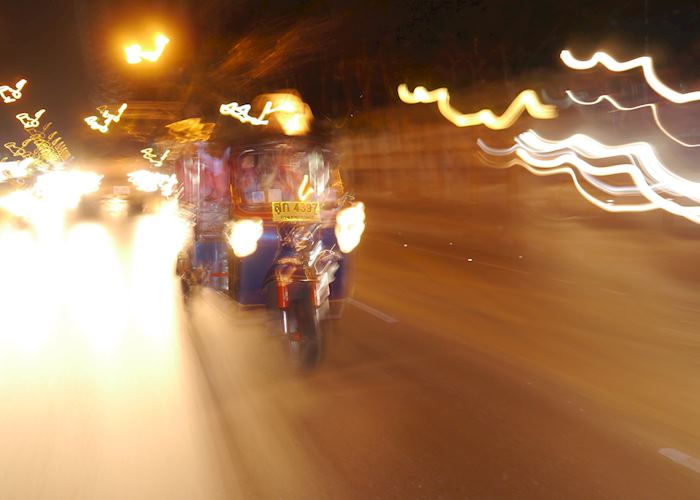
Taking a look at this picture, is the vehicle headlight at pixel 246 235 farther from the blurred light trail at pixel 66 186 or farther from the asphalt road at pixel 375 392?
the blurred light trail at pixel 66 186

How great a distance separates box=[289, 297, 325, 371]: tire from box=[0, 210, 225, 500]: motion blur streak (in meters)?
1.06

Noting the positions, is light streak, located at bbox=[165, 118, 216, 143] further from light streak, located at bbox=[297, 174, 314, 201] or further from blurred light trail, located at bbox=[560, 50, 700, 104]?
blurred light trail, located at bbox=[560, 50, 700, 104]

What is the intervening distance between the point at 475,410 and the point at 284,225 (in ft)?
9.38

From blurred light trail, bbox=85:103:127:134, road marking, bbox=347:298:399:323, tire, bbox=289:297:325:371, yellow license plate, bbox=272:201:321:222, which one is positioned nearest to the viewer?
tire, bbox=289:297:325:371

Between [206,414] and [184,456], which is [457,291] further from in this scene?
[184,456]

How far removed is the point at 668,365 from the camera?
7500 mm

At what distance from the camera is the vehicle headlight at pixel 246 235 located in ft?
25.6

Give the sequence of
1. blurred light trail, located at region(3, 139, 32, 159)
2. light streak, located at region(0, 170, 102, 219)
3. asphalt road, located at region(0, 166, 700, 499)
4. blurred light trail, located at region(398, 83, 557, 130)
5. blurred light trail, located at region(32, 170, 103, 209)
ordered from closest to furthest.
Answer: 1. asphalt road, located at region(0, 166, 700, 499)
2. blurred light trail, located at region(398, 83, 557, 130)
3. light streak, located at region(0, 170, 102, 219)
4. blurred light trail, located at region(32, 170, 103, 209)
5. blurred light trail, located at region(3, 139, 32, 159)

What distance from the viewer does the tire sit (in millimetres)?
7363

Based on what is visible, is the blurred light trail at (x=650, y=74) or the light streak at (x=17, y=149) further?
the light streak at (x=17, y=149)

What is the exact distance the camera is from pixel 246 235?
308 inches

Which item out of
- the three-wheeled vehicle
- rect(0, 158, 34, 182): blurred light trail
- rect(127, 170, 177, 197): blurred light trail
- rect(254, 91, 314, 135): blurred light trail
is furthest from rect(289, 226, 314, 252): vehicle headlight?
rect(0, 158, 34, 182): blurred light trail

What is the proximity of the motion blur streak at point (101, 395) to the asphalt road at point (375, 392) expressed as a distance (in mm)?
22

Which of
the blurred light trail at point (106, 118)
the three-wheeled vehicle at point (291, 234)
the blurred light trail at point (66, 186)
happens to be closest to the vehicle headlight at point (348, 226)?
the three-wheeled vehicle at point (291, 234)
